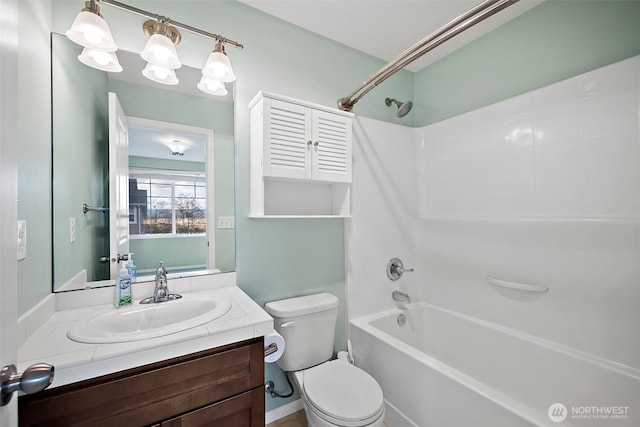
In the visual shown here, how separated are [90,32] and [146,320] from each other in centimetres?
121

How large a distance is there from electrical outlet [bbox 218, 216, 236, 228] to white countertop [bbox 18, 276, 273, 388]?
56 centimetres

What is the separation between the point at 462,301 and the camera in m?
2.07

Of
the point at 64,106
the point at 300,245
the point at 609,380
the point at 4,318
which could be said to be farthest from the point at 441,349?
the point at 64,106

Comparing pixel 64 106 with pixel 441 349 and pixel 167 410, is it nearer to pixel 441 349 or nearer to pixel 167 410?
pixel 167 410

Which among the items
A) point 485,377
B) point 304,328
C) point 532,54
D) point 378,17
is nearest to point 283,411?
point 304,328

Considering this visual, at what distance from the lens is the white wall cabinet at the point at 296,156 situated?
152 cm

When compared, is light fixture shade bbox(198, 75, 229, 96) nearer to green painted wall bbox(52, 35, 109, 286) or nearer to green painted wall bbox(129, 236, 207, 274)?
green painted wall bbox(52, 35, 109, 286)

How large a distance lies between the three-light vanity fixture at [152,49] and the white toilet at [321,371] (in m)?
1.31

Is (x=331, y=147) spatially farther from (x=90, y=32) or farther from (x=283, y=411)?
(x=283, y=411)

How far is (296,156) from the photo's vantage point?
1.60m

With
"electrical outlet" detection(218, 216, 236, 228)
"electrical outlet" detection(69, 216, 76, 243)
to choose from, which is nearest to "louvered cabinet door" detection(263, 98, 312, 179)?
"electrical outlet" detection(218, 216, 236, 228)

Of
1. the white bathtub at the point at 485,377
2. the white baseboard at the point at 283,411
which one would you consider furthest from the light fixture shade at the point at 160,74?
the white baseboard at the point at 283,411

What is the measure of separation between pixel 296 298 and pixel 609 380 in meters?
1.66

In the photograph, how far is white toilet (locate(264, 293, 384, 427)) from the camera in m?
1.20
